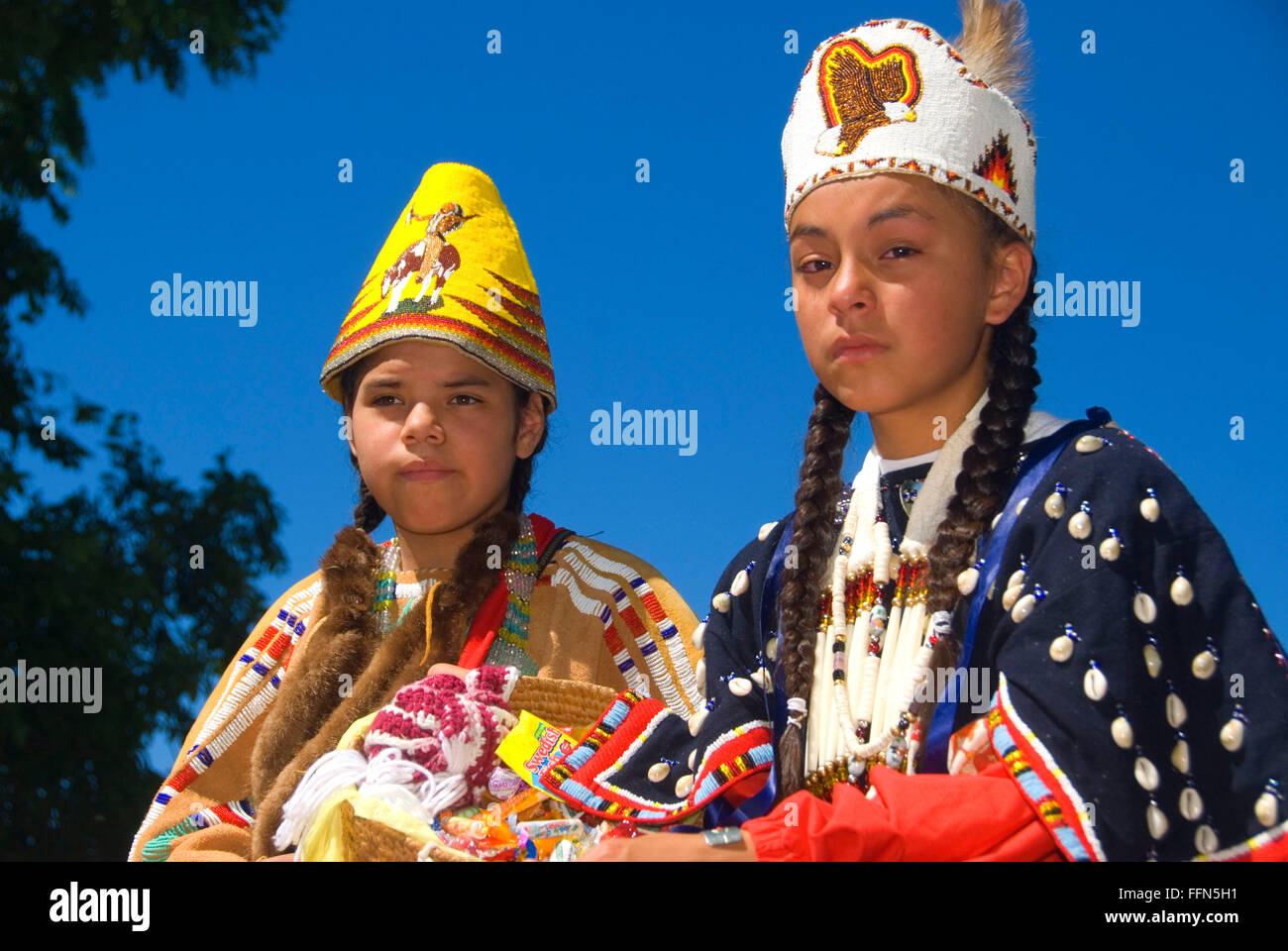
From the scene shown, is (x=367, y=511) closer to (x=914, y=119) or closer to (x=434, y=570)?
(x=434, y=570)

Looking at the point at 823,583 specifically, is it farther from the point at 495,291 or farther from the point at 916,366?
the point at 495,291

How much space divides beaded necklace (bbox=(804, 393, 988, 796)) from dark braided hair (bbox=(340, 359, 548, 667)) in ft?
3.42

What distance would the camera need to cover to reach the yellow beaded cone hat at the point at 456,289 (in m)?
3.57

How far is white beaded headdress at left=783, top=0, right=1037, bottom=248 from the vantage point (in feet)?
9.00

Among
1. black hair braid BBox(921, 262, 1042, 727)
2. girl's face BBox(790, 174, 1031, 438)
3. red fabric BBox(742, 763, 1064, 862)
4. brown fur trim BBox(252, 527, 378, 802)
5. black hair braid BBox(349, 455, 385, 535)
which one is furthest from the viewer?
black hair braid BBox(349, 455, 385, 535)

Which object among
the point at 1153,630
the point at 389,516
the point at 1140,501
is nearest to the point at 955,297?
the point at 1140,501

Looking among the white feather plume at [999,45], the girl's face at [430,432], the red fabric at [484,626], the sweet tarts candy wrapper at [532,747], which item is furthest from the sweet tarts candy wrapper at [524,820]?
the white feather plume at [999,45]

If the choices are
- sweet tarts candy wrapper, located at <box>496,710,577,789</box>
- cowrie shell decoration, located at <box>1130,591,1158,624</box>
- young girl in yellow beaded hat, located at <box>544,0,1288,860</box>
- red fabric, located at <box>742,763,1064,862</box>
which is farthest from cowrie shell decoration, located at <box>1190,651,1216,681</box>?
sweet tarts candy wrapper, located at <box>496,710,577,789</box>

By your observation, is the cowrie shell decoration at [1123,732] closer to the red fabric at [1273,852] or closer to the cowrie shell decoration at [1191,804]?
the cowrie shell decoration at [1191,804]

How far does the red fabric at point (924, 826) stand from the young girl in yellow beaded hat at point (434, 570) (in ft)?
3.81

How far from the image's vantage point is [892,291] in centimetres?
269

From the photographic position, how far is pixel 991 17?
299 centimetres

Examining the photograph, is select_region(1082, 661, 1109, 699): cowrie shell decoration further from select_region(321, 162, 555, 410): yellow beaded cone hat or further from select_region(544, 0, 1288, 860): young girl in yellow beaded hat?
select_region(321, 162, 555, 410): yellow beaded cone hat
